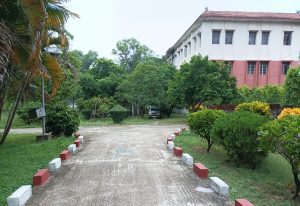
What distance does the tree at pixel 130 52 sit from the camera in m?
52.6

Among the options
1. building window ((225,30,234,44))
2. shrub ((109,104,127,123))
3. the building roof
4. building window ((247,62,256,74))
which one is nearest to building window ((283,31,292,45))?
the building roof

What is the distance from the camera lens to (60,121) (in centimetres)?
1520

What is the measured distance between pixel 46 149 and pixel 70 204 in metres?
6.26

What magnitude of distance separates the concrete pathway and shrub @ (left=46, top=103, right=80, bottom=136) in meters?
4.49

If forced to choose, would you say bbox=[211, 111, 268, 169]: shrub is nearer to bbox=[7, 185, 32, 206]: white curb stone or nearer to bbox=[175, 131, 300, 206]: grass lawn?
bbox=[175, 131, 300, 206]: grass lawn

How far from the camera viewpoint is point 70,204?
583 centimetres

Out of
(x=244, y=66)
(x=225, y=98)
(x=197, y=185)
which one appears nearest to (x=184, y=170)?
(x=197, y=185)

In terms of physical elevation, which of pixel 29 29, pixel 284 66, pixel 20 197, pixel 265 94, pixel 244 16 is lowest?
pixel 20 197

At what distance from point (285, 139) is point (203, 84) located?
1705 cm

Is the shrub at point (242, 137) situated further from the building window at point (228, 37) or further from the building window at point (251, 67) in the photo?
the building window at point (251, 67)

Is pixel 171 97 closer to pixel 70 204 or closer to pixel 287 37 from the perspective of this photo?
pixel 287 37

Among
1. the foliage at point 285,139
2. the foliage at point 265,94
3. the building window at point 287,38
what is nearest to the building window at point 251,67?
the building window at point 287,38

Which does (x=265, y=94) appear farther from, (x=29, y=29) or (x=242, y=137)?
(x=29, y=29)

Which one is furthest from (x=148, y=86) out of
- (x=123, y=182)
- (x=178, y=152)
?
(x=123, y=182)
